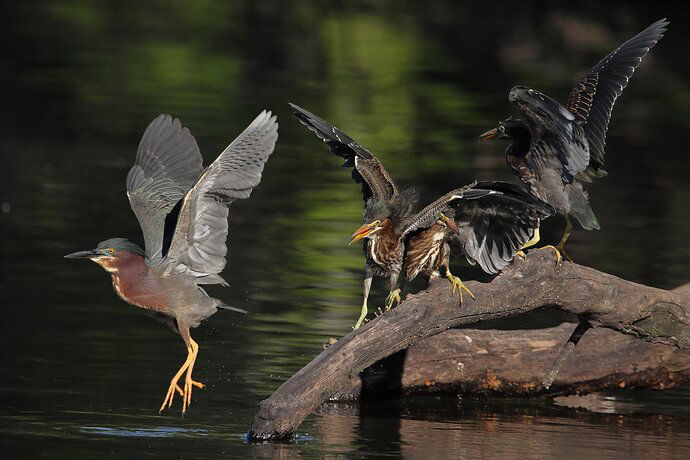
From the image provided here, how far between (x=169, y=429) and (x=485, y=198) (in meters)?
2.30

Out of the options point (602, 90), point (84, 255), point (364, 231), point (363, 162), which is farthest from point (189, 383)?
point (602, 90)

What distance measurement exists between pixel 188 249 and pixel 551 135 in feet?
7.95

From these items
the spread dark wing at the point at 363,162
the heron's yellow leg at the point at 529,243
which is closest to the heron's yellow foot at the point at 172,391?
the spread dark wing at the point at 363,162

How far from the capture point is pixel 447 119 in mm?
23500

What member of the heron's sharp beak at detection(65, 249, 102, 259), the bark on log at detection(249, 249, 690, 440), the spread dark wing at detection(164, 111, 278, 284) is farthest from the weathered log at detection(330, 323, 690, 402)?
the heron's sharp beak at detection(65, 249, 102, 259)

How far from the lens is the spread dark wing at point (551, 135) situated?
8.54 m

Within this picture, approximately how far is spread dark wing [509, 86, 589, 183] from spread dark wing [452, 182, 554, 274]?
24.0 inches

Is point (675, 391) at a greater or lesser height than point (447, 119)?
lesser

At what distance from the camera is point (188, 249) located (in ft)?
28.4

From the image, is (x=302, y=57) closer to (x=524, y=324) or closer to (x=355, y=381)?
(x=524, y=324)

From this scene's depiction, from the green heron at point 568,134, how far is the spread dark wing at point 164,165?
7.10ft

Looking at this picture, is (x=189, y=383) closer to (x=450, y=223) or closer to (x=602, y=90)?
(x=450, y=223)

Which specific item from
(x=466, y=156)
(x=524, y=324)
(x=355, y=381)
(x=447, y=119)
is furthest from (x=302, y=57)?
(x=355, y=381)

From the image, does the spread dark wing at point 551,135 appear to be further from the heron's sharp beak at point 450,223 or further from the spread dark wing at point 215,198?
the spread dark wing at point 215,198
